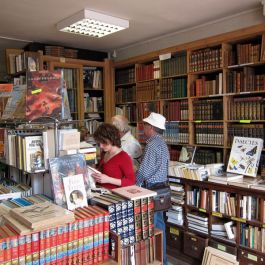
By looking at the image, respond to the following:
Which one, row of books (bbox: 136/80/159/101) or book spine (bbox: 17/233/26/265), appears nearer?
book spine (bbox: 17/233/26/265)

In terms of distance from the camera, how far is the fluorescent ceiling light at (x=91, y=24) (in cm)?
334

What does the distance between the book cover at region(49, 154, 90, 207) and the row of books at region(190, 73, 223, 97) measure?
2.11 meters

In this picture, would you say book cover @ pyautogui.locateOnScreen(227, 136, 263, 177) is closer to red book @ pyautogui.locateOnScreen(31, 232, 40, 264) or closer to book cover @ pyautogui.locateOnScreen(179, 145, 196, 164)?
book cover @ pyautogui.locateOnScreen(179, 145, 196, 164)

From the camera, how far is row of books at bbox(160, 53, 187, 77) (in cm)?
395

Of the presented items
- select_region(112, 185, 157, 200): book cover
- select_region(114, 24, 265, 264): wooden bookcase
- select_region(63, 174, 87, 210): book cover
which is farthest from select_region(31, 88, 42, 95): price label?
select_region(114, 24, 265, 264): wooden bookcase

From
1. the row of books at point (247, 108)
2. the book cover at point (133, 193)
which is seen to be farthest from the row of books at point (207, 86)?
the book cover at point (133, 193)

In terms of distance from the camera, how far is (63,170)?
1981 mm

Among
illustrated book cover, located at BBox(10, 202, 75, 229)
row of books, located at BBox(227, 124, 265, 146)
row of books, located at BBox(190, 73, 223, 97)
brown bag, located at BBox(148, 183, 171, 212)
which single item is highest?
row of books, located at BBox(190, 73, 223, 97)

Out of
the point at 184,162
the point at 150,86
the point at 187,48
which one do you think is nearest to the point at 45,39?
the point at 150,86

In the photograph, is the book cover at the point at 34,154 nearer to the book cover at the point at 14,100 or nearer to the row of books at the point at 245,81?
the book cover at the point at 14,100

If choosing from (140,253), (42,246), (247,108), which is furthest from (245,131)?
(42,246)

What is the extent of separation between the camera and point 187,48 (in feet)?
12.5

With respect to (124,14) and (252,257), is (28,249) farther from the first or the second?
(124,14)

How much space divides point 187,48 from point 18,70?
246cm
